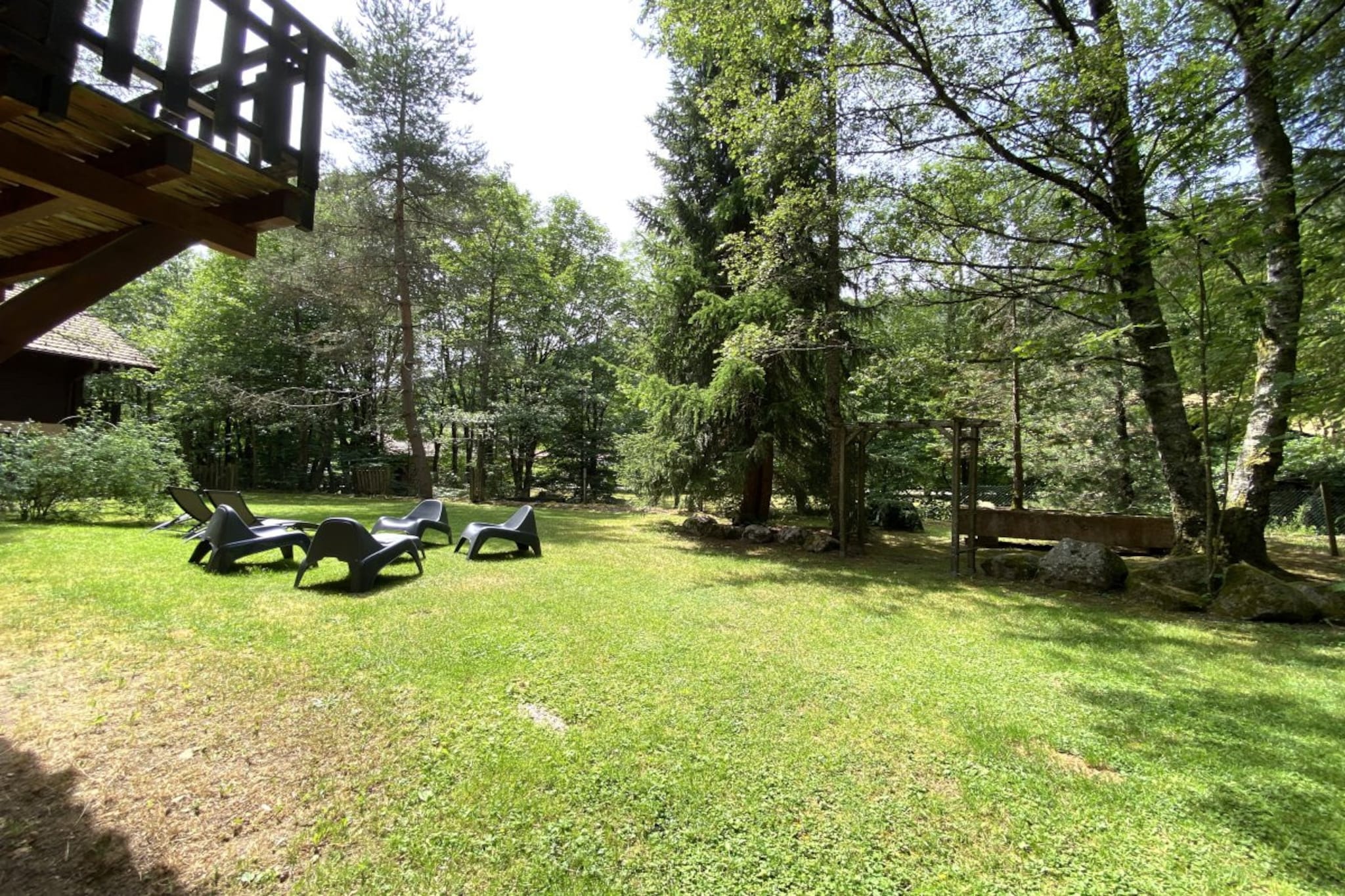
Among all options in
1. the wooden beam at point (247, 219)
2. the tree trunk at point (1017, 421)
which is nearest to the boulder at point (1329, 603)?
the tree trunk at point (1017, 421)

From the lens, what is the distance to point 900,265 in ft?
31.5

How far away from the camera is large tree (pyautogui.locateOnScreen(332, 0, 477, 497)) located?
15000mm

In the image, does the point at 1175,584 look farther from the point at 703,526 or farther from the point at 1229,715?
the point at 703,526

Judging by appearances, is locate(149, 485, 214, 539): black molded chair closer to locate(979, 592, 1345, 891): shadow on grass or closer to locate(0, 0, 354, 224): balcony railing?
locate(0, 0, 354, 224): balcony railing

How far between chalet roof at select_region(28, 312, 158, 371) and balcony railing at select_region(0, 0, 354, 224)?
→ 47.3 feet

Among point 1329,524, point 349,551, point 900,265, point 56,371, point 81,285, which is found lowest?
point 349,551

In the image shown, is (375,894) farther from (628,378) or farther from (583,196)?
(583,196)

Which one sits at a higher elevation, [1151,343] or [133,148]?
[1151,343]

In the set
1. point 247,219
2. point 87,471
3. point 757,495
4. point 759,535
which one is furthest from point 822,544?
point 87,471

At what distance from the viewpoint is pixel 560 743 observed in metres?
2.86

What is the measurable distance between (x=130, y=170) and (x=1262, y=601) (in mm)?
9968

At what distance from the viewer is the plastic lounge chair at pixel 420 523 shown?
317 inches

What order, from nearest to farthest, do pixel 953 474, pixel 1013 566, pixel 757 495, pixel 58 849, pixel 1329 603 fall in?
1. pixel 58 849
2. pixel 1329 603
3. pixel 1013 566
4. pixel 953 474
5. pixel 757 495

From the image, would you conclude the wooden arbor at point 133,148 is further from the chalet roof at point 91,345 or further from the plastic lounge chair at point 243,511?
the chalet roof at point 91,345
